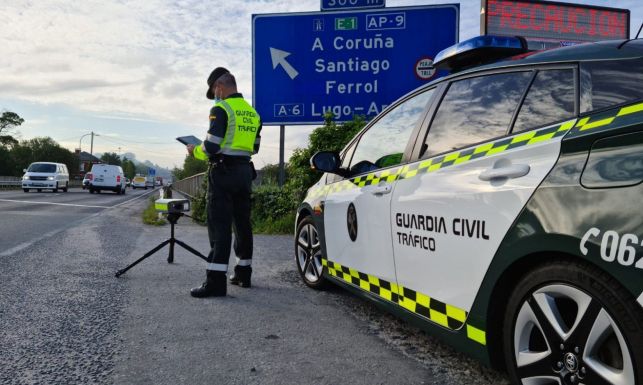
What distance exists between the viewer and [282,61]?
10.6 meters

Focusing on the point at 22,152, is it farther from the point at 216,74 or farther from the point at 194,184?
the point at 216,74

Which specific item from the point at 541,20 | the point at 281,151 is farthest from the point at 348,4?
the point at 541,20

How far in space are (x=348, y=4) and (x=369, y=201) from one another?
28.5 ft

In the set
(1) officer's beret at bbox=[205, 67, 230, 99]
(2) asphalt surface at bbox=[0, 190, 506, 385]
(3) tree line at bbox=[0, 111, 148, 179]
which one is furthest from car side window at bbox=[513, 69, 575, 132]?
(3) tree line at bbox=[0, 111, 148, 179]

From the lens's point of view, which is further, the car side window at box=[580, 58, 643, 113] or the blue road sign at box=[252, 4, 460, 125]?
the blue road sign at box=[252, 4, 460, 125]

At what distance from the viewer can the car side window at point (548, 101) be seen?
6.64ft

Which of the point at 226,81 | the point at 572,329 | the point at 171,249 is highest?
the point at 226,81

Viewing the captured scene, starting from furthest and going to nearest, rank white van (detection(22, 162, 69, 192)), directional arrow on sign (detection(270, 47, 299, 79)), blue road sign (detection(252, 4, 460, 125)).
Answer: white van (detection(22, 162, 69, 192)) → directional arrow on sign (detection(270, 47, 299, 79)) → blue road sign (detection(252, 4, 460, 125))

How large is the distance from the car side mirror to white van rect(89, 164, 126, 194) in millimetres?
28140

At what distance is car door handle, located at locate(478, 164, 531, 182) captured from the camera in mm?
1977

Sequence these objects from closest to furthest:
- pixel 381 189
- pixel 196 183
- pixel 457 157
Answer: pixel 457 157, pixel 381 189, pixel 196 183

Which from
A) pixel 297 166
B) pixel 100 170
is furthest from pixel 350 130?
pixel 100 170

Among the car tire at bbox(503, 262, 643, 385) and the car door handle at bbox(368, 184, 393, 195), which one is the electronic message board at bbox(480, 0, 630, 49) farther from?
the car tire at bbox(503, 262, 643, 385)

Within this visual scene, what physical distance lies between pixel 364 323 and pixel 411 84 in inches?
314
